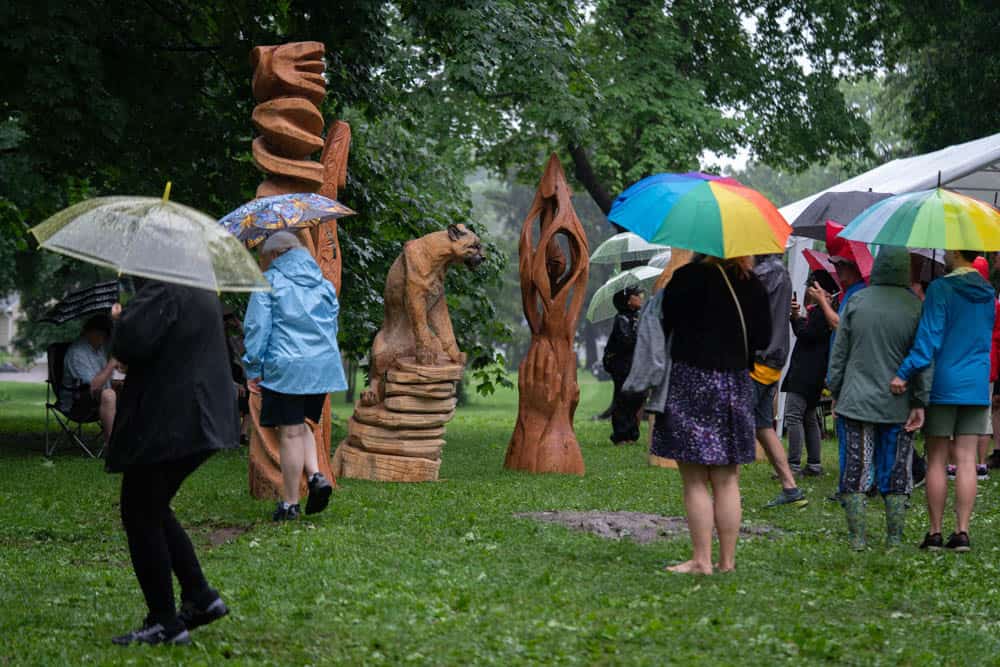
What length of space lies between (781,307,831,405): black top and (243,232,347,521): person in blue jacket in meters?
4.81

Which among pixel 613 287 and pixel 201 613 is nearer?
pixel 201 613

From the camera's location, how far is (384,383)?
1186 cm

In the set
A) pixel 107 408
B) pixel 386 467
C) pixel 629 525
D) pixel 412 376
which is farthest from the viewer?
pixel 107 408

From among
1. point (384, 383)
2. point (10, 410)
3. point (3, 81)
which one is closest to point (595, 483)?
point (384, 383)

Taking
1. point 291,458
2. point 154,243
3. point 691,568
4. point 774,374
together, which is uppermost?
point 154,243

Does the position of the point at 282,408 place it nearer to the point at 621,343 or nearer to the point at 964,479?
the point at 964,479

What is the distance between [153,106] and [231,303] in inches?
119

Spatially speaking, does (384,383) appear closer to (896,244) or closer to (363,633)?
(896,244)

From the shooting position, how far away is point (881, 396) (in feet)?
25.3

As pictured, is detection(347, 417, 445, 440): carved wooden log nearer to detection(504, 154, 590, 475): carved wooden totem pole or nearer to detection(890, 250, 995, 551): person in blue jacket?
detection(504, 154, 590, 475): carved wooden totem pole

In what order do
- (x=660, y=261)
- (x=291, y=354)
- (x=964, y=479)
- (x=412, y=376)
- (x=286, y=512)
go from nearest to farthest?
(x=964, y=479) → (x=291, y=354) → (x=286, y=512) → (x=412, y=376) → (x=660, y=261)

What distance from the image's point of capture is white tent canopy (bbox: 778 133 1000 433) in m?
13.6

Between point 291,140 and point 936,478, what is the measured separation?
5.56 metres

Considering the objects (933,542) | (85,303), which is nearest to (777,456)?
(933,542)
